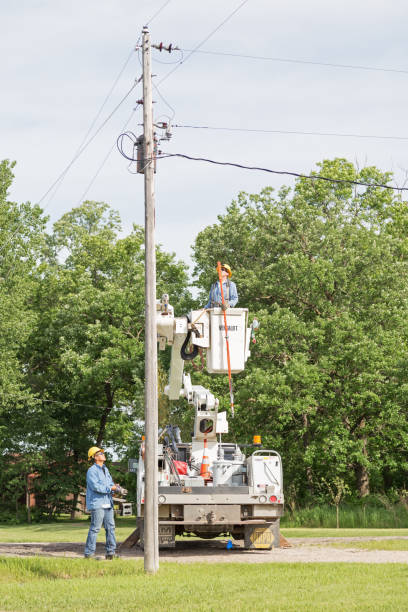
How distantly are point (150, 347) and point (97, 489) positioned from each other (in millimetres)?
2917

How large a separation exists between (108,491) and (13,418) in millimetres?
26763

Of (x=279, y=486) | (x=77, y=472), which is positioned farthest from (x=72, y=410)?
(x=279, y=486)

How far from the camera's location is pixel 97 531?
13797 millimetres

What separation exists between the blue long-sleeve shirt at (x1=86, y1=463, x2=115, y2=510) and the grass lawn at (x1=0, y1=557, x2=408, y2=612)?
1236mm

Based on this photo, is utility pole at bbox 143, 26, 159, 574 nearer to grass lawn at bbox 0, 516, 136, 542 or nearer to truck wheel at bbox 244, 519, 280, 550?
truck wheel at bbox 244, 519, 280, 550

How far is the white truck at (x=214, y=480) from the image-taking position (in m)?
14.1

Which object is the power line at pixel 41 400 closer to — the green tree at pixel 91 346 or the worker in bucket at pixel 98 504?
the green tree at pixel 91 346

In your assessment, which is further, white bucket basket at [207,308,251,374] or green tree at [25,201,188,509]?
green tree at [25,201,188,509]

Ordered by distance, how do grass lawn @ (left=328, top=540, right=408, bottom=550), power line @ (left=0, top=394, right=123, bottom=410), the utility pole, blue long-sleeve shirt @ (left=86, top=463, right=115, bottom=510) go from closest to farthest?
the utility pole, blue long-sleeve shirt @ (left=86, top=463, right=115, bottom=510), grass lawn @ (left=328, top=540, right=408, bottom=550), power line @ (left=0, top=394, right=123, bottom=410)

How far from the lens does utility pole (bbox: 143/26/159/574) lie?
1191cm

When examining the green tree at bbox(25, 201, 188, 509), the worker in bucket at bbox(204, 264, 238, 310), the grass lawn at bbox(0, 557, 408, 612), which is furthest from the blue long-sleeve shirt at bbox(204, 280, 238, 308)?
the green tree at bbox(25, 201, 188, 509)

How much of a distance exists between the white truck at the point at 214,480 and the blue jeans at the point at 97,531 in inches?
39.0

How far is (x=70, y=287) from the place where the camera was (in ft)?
130

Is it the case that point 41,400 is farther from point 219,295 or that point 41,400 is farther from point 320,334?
point 219,295
